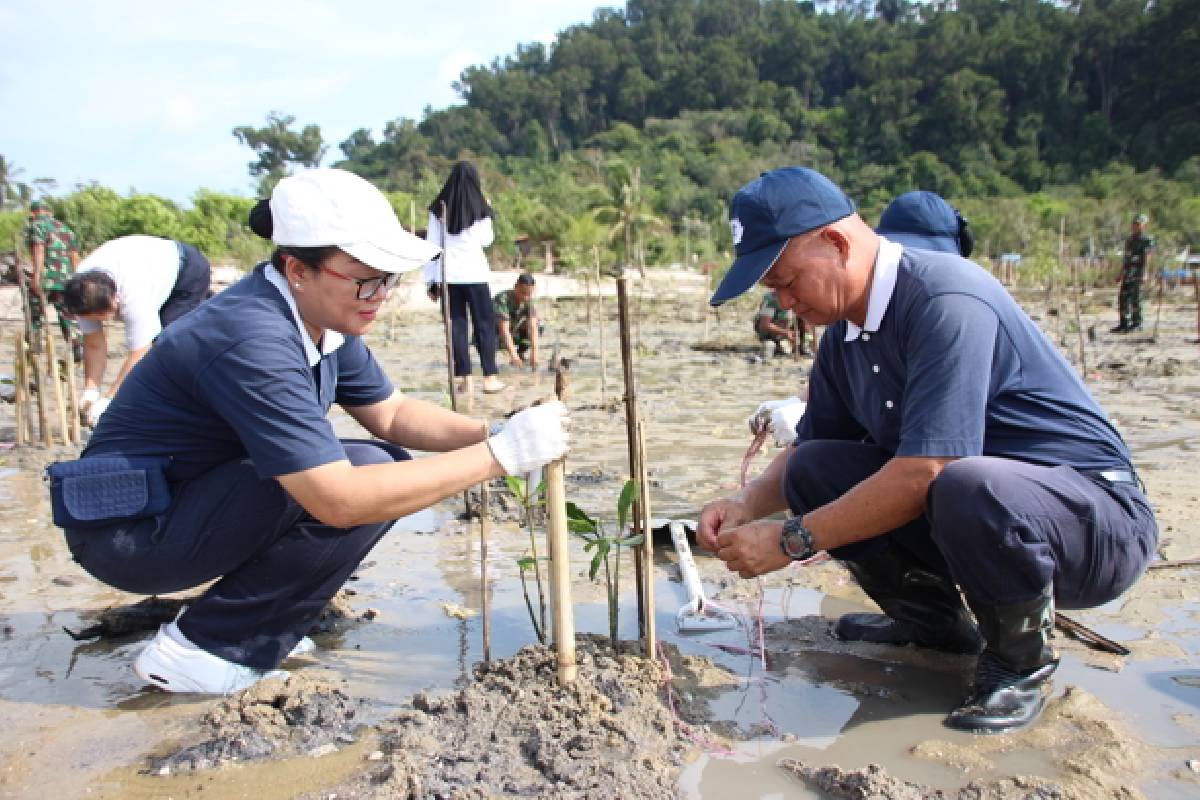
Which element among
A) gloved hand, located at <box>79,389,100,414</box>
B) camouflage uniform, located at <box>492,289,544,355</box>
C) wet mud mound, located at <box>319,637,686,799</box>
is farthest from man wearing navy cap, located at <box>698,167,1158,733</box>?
camouflage uniform, located at <box>492,289,544,355</box>

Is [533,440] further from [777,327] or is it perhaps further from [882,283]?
[777,327]

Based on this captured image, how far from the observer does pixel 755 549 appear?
2404mm

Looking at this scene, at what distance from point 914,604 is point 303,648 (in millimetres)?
1783

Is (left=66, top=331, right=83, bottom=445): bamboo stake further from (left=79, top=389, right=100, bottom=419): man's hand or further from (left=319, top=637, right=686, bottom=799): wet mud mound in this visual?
(left=319, top=637, right=686, bottom=799): wet mud mound

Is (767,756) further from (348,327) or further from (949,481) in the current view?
(348,327)

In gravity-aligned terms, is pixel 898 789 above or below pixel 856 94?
below

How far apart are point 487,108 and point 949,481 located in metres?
125

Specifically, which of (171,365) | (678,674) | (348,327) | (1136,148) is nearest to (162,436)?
(171,365)

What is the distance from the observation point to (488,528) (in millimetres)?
4031

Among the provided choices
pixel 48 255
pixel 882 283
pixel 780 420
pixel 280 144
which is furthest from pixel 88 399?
pixel 280 144

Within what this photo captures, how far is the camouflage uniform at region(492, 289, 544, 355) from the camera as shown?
31.7 ft

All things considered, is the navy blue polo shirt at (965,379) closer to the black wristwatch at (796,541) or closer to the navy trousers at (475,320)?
the black wristwatch at (796,541)

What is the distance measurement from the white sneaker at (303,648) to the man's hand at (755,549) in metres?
1.26

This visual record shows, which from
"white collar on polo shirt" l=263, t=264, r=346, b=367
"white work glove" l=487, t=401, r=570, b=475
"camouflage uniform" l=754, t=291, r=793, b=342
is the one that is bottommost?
"camouflage uniform" l=754, t=291, r=793, b=342
